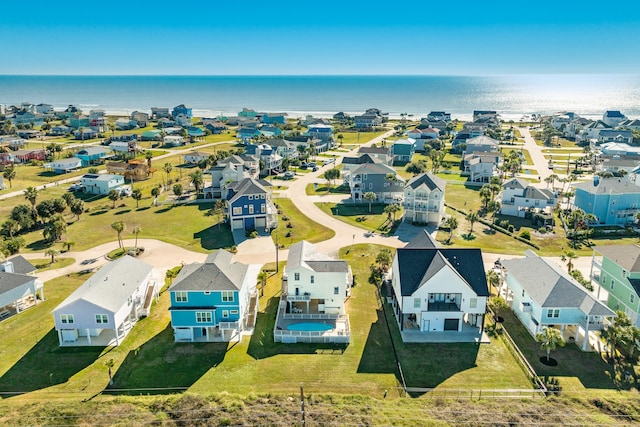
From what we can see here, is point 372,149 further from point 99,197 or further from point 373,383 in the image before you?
point 373,383

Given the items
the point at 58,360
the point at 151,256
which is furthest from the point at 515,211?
the point at 58,360

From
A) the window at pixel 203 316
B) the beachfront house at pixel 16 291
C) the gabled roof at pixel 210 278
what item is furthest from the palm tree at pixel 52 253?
the window at pixel 203 316

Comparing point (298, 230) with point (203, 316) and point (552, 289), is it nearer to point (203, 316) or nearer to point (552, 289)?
point (203, 316)

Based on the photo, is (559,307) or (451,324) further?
(451,324)

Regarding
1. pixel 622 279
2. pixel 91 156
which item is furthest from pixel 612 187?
pixel 91 156

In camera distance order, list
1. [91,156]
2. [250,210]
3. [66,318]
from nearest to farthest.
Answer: [66,318], [250,210], [91,156]

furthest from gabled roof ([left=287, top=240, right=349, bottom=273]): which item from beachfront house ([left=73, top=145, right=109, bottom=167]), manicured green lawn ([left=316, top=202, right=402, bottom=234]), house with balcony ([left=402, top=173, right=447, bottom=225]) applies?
beachfront house ([left=73, top=145, right=109, bottom=167])
